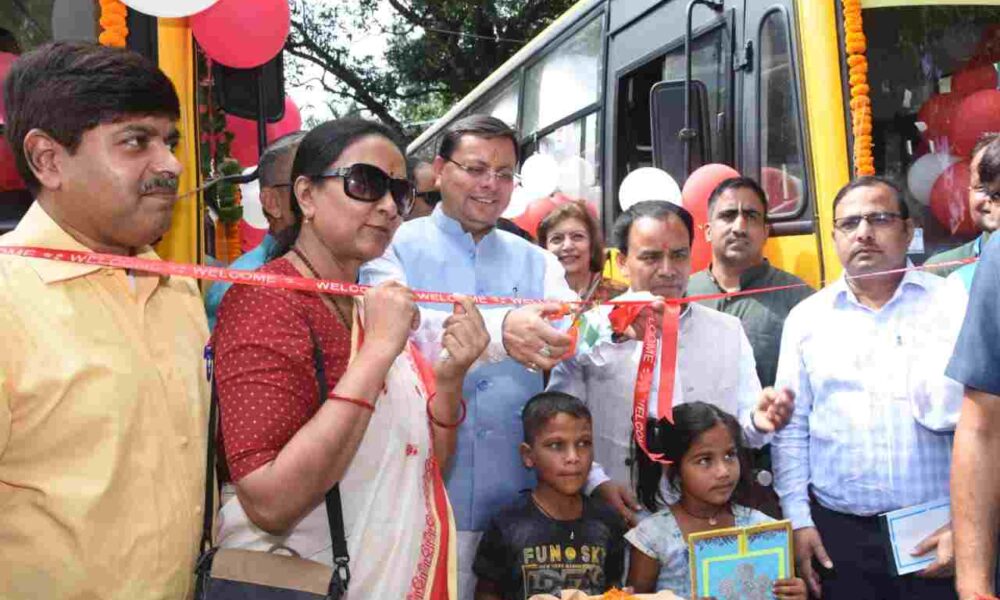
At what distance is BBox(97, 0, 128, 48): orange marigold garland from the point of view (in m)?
3.05

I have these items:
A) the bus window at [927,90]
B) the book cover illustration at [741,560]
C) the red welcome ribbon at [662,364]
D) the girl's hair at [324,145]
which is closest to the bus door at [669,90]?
the bus window at [927,90]

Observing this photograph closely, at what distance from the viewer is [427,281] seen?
137 inches

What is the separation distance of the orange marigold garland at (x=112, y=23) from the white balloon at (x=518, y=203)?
3.74 metres

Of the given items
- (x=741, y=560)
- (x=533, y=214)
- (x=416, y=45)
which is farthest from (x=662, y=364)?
(x=416, y=45)

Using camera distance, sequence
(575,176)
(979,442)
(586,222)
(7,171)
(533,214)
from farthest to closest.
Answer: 1. (575,176)
2. (533,214)
3. (586,222)
4. (7,171)
5. (979,442)

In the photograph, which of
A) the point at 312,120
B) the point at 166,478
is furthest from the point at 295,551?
the point at 312,120

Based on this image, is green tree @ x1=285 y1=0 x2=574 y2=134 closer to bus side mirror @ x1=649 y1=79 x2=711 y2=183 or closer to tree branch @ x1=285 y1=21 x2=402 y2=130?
tree branch @ x1=285 y1=21 x2=402 y2=130

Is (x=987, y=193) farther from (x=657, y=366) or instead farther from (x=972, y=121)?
(x=657, y=366)

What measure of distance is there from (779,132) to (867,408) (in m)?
1.85

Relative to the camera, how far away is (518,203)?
6.73 metres

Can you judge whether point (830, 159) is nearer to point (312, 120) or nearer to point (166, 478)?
point (166, 478)

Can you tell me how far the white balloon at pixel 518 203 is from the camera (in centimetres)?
667

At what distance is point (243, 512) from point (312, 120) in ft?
63.2

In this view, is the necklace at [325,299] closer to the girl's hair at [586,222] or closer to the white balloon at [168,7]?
the white balloon at [168,7]
